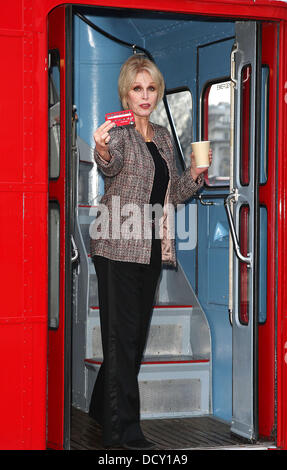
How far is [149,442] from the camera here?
14.8 ft

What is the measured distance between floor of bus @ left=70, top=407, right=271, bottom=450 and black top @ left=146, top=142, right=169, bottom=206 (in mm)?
1416

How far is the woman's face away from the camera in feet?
15.1

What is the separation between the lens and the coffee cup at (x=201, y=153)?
4.29 meters

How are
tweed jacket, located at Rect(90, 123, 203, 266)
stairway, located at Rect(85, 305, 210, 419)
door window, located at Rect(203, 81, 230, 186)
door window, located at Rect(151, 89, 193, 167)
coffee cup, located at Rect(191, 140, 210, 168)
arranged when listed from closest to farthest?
coffee cup, located at Rect(191, 140, 210, 168) < tweed jacket, located at Rect(90, 123, 203, 266) < stairway, located at Rect(85, 305, 210, 419) < door window, located at Rect(203, 81, 230, 186) < door window, located at Rect(151, 89, 193, 167)

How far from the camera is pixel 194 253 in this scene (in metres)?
5.84

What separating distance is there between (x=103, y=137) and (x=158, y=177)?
0.61 m

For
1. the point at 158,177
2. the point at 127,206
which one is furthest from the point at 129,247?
the point at 158,177

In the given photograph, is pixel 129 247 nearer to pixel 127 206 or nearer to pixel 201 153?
pixel 127 206

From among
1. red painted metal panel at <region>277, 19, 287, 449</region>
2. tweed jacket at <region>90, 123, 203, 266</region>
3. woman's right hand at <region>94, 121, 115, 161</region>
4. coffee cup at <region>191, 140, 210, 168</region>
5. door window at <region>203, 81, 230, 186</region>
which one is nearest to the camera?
woman's right hand at <region>94, 121, 115, 161</region>

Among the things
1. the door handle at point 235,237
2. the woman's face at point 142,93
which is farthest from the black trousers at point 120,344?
the woman's face at point 142,93

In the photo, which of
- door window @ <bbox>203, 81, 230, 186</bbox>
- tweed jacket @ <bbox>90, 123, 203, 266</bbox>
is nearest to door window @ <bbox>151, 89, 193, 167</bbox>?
door window @ <bbox>203, 81, 230, 186</bbox>

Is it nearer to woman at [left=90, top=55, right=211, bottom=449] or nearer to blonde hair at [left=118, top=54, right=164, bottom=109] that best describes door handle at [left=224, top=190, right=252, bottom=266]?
woman at [left=90, top=55, right=211, bottom=449]

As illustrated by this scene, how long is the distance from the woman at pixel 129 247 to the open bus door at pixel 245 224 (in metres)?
0.33

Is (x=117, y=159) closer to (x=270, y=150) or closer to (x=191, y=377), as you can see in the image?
(x=270, y=150)
